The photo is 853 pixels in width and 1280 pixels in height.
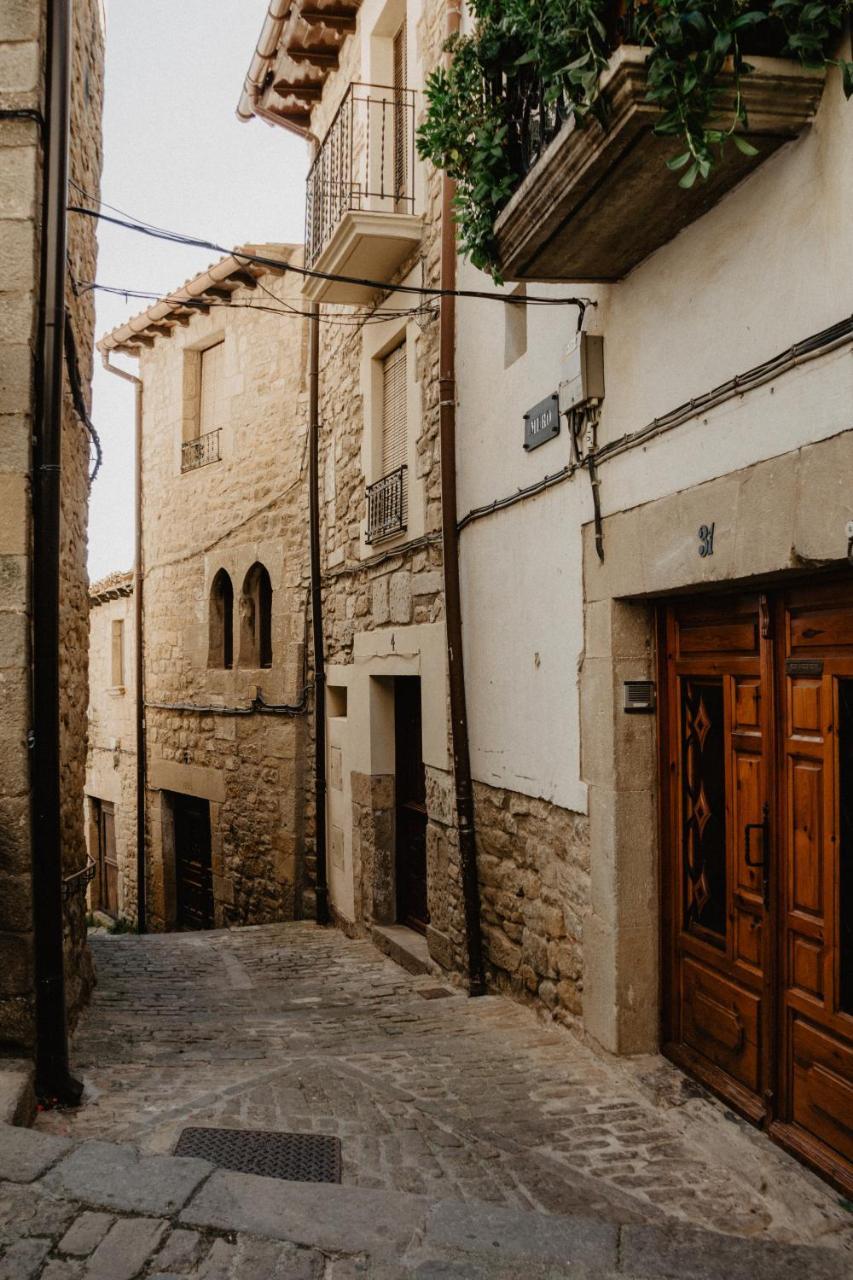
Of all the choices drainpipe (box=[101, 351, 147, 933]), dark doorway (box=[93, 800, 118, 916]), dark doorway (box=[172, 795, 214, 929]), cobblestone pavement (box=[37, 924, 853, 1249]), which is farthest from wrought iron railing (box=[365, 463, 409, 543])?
dark doorway (box=[93, 800, 118, 916])

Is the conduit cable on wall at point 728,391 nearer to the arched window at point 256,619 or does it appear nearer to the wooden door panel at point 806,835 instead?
the wooden door panel at point 806,835

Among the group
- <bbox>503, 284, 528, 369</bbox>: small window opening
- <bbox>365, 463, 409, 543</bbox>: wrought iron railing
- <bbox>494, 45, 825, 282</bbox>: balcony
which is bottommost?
<bbox>365, 463, 409, 543</bbox>: wrought iron railing

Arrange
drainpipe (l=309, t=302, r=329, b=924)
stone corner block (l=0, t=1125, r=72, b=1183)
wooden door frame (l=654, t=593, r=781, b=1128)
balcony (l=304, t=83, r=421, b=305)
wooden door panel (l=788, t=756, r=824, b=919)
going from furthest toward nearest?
drainpipe (l=309, t=302, r=329, b=924) < balcony (l=304, t=83, r=421, b=305) < wooden door frame (l=654, t=593, r=781, b=1128) < wooden door panel (l=788, t=756, r=824, b=919) < stone corner block (l=0, t=1125, r=72, b=1183)

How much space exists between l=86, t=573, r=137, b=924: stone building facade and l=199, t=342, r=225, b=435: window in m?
2.87

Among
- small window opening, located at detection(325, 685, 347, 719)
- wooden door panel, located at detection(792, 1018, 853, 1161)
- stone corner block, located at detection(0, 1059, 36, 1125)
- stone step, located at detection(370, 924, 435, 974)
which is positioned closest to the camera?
wooden door panel, located at detection(792, 1018, 853, 1161)

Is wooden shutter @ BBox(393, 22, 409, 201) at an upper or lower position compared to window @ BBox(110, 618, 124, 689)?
upper

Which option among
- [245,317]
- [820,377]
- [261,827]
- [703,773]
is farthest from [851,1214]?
[245,317]

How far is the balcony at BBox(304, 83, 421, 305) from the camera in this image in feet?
24.2

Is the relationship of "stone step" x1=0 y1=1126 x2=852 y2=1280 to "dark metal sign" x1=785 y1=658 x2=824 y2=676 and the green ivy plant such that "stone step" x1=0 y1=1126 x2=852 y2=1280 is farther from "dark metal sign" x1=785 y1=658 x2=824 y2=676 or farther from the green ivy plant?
the green ivy plant

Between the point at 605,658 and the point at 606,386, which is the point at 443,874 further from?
the point at 606,386

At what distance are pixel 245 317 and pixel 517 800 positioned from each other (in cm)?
776

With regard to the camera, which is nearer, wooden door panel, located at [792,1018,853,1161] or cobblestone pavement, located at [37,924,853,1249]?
wooden door panel, located at [792,1018,853,1161]

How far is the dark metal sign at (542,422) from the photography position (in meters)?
5.17

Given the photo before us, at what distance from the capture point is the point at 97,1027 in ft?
17.7
